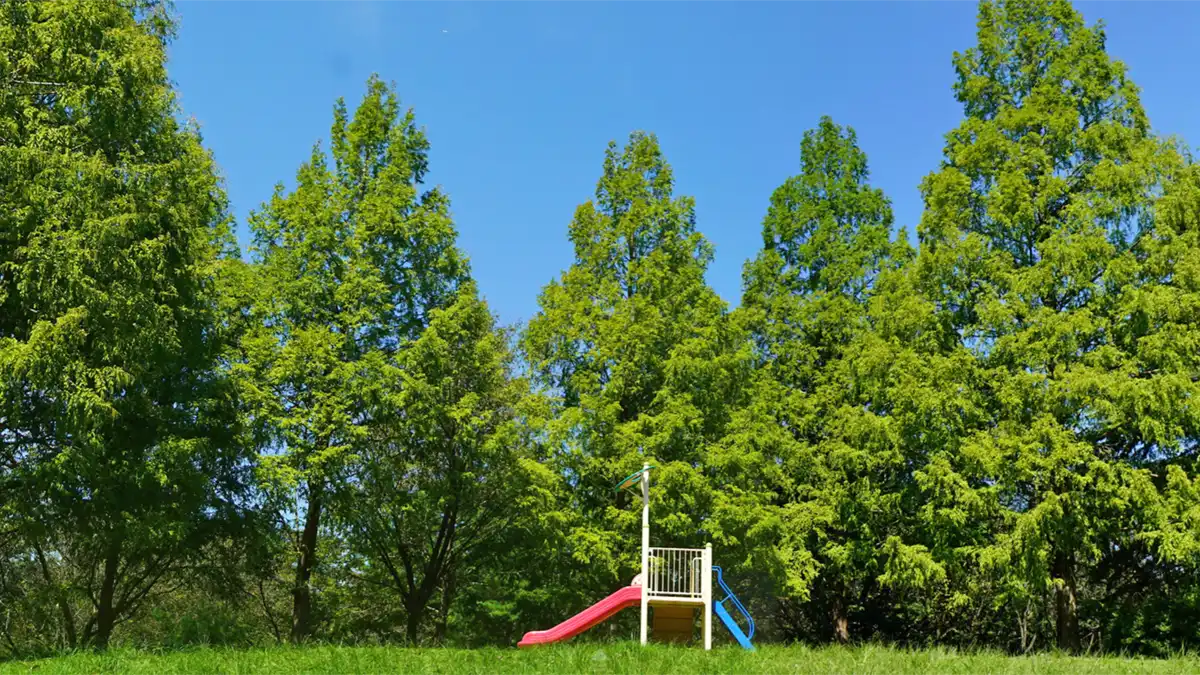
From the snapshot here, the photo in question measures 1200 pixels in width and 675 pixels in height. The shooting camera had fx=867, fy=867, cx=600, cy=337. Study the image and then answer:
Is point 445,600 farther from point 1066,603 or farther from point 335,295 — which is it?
A: point 1066,603

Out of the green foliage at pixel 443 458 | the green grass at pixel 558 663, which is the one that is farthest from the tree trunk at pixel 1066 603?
the green foliage at pixel 443 458

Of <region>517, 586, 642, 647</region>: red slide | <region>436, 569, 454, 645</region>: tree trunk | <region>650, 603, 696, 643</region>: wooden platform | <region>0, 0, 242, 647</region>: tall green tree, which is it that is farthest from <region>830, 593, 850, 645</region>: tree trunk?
<region>0, 0, 242, 647</region>: tall green tree

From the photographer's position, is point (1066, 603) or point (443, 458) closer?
point (1066, 603)

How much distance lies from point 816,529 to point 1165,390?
710 centimetres

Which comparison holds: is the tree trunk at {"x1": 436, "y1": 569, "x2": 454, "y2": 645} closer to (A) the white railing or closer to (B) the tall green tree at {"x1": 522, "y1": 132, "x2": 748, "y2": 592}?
(B) the tall green tree at {"x1": 522, "y1": 132, "x2": 748, "y2": 592}

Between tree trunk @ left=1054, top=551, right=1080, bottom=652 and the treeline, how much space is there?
0.12 m

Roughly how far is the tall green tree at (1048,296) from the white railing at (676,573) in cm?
502

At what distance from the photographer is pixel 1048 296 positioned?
16094 mm

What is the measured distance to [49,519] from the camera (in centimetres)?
1286

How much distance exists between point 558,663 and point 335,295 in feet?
33.8

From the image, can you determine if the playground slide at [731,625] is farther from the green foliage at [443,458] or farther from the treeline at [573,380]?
the green foliage at [443,458]

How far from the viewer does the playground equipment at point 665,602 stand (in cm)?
1334

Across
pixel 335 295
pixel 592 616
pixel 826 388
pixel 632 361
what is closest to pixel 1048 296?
pixel 826 388

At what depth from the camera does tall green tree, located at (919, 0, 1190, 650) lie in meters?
14.5
